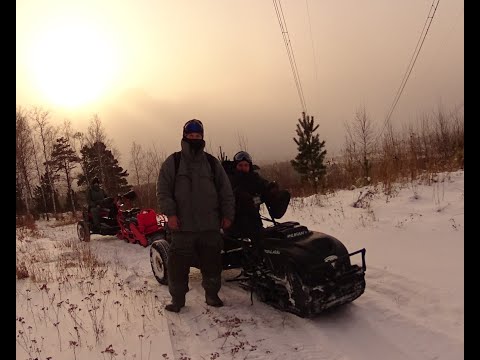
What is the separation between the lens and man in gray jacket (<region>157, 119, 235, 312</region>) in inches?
185

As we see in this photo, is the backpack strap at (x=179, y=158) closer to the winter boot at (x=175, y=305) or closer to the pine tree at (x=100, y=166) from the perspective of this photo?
the winter boot at (x=175, y=305)

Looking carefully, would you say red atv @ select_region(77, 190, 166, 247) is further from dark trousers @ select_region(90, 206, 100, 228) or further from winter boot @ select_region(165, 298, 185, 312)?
winter boot @ select_region(165, 298, 185, 312)

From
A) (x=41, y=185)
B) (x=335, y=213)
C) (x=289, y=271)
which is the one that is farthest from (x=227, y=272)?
(x=41, y=185)

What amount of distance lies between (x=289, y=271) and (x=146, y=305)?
1869mm

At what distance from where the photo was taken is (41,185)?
37688 millimetres

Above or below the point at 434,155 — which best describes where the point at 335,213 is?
below

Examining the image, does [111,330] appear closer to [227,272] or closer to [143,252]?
[227,272]

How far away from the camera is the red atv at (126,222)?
9633mm

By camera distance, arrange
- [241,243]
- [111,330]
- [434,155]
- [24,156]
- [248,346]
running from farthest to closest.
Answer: [24,156]
[434,155]
[241,243]
[111,330]
[248,346]

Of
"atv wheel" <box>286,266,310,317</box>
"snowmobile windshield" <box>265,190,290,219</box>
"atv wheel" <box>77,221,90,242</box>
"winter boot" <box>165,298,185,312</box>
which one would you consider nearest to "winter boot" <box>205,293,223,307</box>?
"winter boot" <box>165,298,185,312</box>

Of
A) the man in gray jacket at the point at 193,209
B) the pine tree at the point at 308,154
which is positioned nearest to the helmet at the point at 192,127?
the man in gray jacket at the point at 193,209

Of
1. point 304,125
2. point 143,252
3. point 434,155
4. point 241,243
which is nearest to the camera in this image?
point 241,243

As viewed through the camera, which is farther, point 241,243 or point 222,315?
point 241,243
